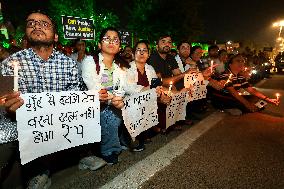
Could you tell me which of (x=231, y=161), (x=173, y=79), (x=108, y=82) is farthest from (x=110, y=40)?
(x=231, y=161)

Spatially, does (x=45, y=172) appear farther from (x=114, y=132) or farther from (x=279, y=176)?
(x=279, y=176)

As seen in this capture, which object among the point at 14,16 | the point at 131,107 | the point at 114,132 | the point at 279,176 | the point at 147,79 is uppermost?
the point at 14,16

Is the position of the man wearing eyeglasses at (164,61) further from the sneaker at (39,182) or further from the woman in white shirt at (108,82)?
the sneaker at (39,182)

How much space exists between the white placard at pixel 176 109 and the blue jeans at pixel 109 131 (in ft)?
4.91

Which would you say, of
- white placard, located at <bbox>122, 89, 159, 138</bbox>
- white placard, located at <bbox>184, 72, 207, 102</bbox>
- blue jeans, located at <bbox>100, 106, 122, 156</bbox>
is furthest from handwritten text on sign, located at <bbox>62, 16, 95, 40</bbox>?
blue jeans, located at <bbox>100, 106, 122, 156</bbox>

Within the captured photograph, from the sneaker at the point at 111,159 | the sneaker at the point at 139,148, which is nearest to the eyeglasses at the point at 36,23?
the sneaker at the point at 111,159

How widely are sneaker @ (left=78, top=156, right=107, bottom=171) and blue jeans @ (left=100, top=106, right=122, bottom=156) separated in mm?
206

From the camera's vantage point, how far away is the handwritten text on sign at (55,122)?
10.8 feet

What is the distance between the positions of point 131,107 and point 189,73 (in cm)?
237

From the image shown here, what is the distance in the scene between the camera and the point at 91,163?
4.16m

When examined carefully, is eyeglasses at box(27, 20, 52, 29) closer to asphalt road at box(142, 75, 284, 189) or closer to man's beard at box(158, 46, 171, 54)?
asphalt road at box(142, 75, 284, 189)

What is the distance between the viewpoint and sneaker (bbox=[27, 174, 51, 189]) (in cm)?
344

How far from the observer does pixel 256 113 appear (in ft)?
26.8

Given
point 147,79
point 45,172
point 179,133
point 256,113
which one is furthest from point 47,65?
point 256,113
